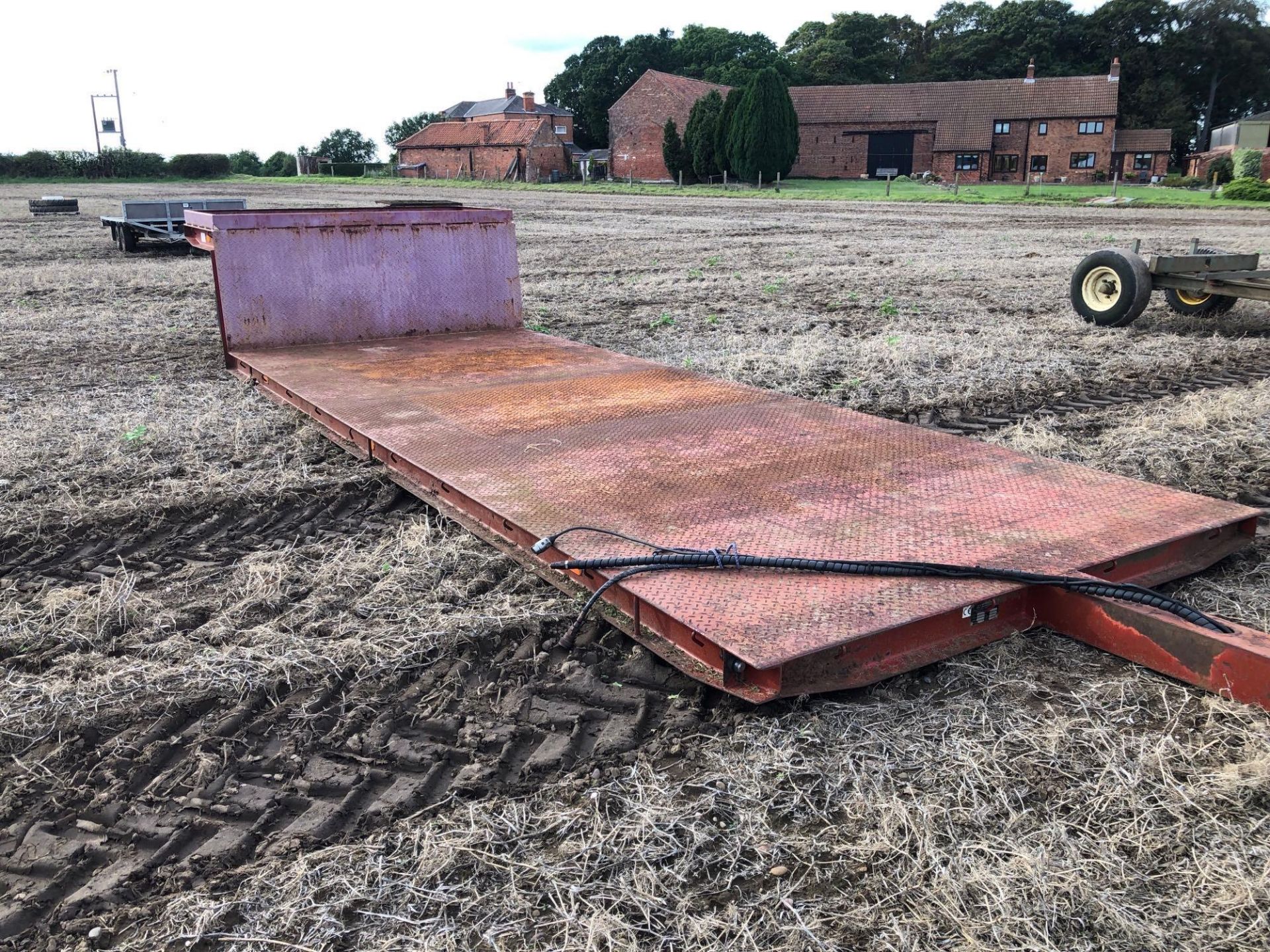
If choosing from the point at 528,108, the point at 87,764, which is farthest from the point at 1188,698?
the point at 528,108

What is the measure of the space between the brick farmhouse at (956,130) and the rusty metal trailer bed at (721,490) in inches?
2000

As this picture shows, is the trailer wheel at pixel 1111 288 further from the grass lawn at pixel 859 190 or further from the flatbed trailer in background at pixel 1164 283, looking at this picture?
the grass lawn at pixel 859 190

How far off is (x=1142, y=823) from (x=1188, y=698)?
0.66 meters

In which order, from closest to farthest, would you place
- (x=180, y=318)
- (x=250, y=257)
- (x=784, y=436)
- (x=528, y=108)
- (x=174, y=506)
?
(x=174, y=506) → (x=784, y=436) → (x=250, y=257) → (x=180, y=318) → (x=528, y=108)

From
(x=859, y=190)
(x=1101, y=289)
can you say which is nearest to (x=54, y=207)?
(x=1101, y=289)

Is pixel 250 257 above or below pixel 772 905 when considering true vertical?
above

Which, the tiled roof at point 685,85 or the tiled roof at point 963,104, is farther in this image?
the tiled roof at point 685,85

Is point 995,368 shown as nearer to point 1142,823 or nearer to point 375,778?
point 1142,823

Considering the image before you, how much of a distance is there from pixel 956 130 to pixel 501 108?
29.7 m

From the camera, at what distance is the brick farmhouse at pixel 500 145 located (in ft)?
194

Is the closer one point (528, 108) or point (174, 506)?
point (174, 506)

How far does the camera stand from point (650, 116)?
5547 cm

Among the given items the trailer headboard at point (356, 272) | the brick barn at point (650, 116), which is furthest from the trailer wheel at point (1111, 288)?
the brick barn at point (650, 116)

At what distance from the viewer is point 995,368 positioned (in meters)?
7.16
